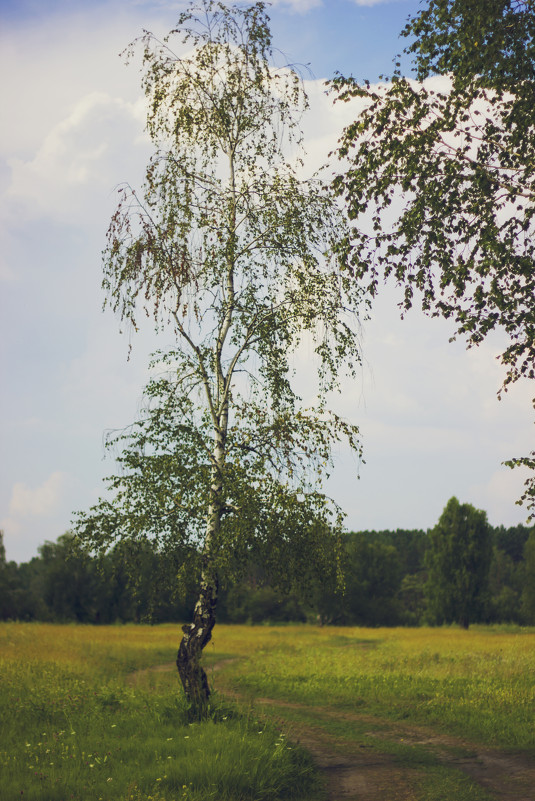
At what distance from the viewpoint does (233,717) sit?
11.5 meters

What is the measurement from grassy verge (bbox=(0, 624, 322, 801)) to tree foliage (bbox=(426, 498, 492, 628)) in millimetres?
46837

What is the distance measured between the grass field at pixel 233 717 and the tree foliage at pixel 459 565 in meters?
30.9

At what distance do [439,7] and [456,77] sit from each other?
1.18m

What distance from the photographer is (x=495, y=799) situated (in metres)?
9.02

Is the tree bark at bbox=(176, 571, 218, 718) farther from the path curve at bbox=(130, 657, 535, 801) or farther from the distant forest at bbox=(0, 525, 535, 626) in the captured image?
the distant forest at bbox=(0, 525, 535, 626)

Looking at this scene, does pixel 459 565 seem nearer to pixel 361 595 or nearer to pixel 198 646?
pixel 361 595

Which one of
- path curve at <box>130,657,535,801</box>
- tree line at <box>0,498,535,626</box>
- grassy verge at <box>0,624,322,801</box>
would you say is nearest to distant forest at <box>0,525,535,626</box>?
tree line at <box>0,498,535,626</box>

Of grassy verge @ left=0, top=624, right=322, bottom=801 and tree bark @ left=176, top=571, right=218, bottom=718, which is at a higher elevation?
tree bark @ left=176, top=571, right=218, bottom=718

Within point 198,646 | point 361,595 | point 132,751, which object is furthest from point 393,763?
point 361,595

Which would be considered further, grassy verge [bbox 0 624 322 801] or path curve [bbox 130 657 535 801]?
path curve [bbox 130 657 535 801]

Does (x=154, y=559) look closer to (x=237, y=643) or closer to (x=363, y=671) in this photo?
(x=363, y=671)

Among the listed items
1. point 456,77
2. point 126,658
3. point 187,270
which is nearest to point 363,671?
point 126,658

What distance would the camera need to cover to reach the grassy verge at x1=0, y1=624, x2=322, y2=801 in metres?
8.27

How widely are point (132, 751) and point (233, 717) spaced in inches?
89.0
